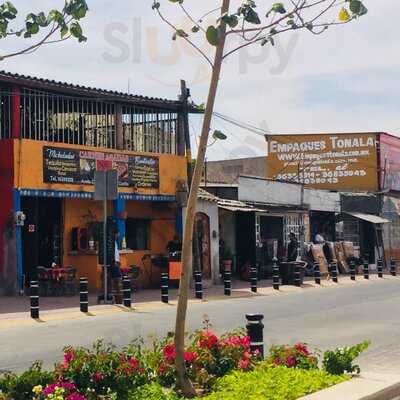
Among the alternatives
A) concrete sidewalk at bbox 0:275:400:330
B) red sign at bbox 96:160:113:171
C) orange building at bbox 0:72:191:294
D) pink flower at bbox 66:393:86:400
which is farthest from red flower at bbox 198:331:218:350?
red sign at bbox 96:160:113:171

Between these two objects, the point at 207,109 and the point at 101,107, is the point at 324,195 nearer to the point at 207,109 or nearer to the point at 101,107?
the point at 101,107

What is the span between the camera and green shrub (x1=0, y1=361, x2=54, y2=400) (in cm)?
604

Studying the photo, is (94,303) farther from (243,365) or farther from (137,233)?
(243,365)

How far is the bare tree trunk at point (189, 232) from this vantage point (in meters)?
6.78

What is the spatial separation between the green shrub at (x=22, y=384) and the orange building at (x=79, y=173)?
45.7 ft

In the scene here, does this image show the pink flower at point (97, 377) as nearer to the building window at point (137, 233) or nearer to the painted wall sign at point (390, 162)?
the building window at point (137, 233)

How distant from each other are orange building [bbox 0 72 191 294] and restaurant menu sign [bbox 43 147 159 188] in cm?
3

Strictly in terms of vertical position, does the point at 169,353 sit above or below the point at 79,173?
below

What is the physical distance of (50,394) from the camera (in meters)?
5.81

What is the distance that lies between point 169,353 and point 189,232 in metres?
1.32

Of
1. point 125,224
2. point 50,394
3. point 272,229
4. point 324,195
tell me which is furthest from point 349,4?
point 324,195

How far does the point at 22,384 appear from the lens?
6.11 metres

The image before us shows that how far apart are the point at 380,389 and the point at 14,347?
6.09 m

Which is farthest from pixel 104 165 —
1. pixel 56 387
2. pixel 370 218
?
pixel 370 218
